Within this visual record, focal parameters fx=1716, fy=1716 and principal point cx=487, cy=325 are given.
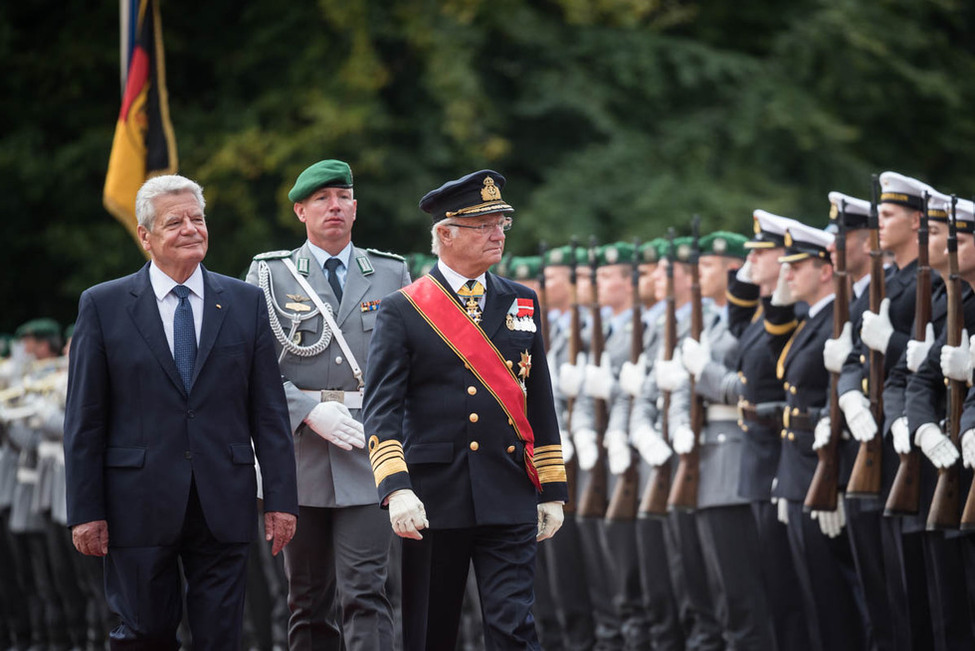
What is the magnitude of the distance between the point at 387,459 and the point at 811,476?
109 inches

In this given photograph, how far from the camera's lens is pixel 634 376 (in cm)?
955

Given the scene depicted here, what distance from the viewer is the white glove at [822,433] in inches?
300

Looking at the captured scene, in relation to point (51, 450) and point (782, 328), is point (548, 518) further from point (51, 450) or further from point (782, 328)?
point (51, 450)

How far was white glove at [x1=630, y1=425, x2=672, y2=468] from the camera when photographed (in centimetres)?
910

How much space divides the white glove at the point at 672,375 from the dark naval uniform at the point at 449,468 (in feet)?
10.3

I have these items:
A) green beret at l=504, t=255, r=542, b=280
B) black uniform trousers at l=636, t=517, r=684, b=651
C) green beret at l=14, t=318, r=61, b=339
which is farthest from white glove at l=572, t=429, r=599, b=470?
green beret at l=14, t=318, r=61, b=339

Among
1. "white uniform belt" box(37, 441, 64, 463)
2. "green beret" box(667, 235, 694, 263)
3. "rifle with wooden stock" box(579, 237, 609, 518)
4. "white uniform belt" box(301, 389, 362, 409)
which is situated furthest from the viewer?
"white uniform belt" box(37, 441, 64, 463)

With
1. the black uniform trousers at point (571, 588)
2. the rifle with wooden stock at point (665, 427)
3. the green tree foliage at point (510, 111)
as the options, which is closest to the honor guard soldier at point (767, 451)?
the rifle with wooden stock at point (665, 427)

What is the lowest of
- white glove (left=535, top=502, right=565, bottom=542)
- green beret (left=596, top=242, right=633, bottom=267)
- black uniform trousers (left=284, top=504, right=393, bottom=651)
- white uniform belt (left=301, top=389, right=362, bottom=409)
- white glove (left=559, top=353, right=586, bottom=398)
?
black uniform trousers (left=284, top=504, right=393, bottom=651)

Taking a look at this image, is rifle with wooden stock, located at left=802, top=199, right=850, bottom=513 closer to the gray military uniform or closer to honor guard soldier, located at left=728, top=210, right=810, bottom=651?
honor guard soldier, located at left=728, top=210, right=810, bottom=651

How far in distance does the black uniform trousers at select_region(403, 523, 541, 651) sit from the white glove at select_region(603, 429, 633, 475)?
3.41m

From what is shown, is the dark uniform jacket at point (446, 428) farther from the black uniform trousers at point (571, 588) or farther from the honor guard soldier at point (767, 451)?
the black uniform trousers at point (571, 588)

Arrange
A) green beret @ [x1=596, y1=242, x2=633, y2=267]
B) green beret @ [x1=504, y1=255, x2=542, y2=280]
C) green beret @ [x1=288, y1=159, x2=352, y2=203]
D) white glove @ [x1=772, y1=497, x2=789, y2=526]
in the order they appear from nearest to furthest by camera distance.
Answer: green beret @ [x1=288, y1=159, x2=352, y2=203]
white glove @ [x1=772, y1=497, x2=789, y2=526]
green beret @ [x1=596, y1=242, x2=633, y2=267]
green beret @ [x1=504, y1=255, x2=542, y2=280]

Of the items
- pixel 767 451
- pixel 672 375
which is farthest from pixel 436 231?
pixel 672 375
